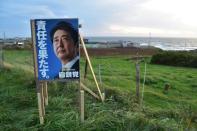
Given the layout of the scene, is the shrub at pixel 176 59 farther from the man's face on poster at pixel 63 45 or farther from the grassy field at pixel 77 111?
the man's face on poster at pixel 63 45

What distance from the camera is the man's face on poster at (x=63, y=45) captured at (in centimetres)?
854

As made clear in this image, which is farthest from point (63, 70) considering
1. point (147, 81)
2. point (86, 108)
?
point (147, 81)

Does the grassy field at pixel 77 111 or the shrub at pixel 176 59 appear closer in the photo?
the grassy field at pixel 77 111

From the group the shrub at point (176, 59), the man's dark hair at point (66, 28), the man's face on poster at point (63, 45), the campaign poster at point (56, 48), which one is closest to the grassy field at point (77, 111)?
the campaign poster at point (56, 48)

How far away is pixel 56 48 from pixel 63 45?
151 millimetres

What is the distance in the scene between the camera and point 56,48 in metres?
8.55

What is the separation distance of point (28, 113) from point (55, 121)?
100 centimetres

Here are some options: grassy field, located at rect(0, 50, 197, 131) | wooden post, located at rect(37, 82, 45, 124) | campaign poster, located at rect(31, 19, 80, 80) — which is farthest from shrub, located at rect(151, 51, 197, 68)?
wooden post, located at rect(37, 82, 45, 124)

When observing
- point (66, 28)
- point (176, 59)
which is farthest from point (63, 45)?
point (176, 59)

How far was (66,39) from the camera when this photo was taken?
861 centimetres

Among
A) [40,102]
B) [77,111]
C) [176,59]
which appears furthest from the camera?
[176,59]

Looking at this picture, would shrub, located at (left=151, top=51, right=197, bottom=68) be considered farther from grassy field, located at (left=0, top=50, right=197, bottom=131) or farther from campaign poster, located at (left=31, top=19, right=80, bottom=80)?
campaign poster, located at (left=31, top=19, right=80, bottom=80)

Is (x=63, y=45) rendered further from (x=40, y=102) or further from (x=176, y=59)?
(x=176, y=59)

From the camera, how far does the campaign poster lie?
8.48 metres
